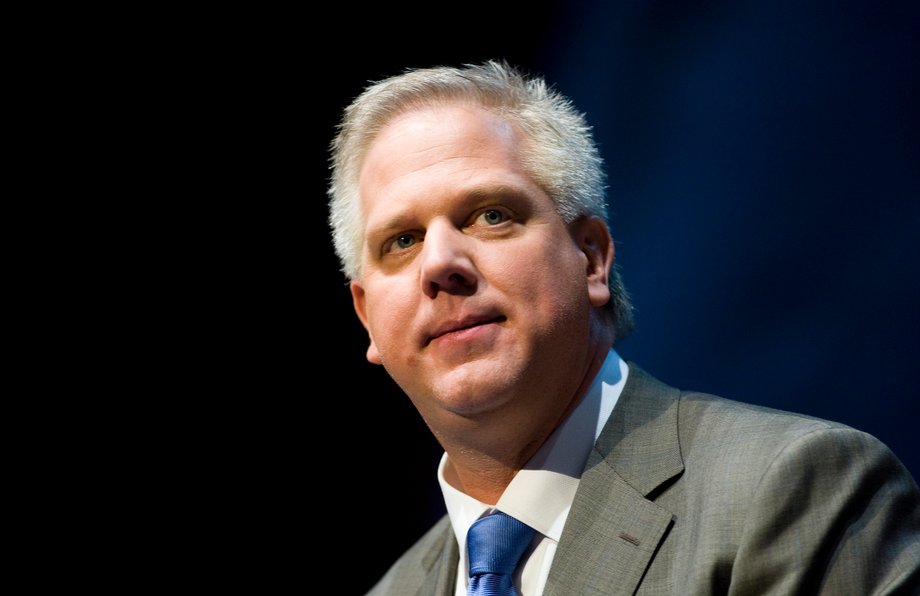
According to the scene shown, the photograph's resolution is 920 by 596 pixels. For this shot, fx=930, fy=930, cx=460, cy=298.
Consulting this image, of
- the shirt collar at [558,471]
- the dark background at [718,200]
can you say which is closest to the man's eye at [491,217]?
the shirt collar at [558,471]

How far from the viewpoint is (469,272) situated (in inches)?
75.0

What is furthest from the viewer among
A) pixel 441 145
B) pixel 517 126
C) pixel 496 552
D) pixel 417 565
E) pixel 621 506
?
pixel 417 565

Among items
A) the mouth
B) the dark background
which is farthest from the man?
the dark background

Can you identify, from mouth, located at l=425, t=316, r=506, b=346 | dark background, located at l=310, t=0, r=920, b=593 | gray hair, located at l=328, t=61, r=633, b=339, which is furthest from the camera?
dark background, located at l=310, t=0, r=920, b=593

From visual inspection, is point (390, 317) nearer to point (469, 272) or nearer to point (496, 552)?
point (469, 272)

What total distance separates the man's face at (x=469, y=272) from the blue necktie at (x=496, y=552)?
0.25 meters

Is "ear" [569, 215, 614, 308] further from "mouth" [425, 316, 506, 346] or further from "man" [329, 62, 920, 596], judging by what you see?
"mouth" [425, 316, 506, 346]

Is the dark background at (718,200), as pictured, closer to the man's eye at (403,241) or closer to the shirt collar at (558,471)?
the shirt collar at (558,471)

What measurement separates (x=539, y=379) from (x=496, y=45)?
5.16 ft

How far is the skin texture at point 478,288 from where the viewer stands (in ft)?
6.23

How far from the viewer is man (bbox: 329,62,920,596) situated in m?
1.61

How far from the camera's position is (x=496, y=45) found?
123 inches

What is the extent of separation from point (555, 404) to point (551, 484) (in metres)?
0.17

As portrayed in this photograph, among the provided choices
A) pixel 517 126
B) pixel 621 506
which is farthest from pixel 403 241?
pixel 621 506
